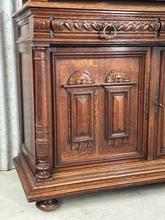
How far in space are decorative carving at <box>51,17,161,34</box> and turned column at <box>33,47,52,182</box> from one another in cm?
11

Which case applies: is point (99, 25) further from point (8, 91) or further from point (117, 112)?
point (8, 91)

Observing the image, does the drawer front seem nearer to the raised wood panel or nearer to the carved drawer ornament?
the carved drawer ornament

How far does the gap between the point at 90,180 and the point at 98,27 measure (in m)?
0.66

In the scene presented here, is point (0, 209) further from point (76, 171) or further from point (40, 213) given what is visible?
point (76, 171)

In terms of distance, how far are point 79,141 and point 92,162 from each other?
13 cm

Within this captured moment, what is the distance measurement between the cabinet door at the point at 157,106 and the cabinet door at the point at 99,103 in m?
0.03

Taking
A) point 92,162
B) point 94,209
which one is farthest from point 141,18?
point 94,209

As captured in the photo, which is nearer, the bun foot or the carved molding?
the carved molding

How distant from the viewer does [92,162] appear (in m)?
1.43

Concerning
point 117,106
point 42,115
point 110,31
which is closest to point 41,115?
point 42,115

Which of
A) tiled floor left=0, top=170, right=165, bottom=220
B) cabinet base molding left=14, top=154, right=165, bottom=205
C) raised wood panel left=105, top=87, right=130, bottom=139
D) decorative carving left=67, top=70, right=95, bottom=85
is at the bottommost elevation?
tiled floor left=0, top=170, right=165, bottom=220

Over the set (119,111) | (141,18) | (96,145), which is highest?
(141,18)

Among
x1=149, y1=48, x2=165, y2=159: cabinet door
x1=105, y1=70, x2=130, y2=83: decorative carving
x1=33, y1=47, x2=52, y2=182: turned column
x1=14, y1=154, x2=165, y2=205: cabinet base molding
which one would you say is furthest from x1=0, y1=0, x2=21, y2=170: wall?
x1=149, y1=48, x2=165, y2=159: cabinet door

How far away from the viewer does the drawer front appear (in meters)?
1.21
